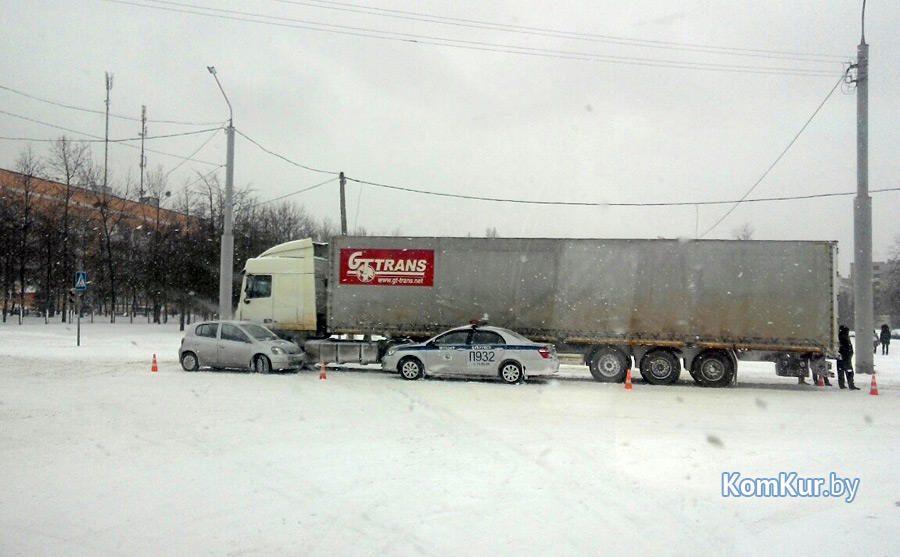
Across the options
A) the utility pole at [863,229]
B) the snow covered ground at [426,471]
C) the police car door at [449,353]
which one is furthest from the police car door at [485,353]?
the utility pole at [863,229]

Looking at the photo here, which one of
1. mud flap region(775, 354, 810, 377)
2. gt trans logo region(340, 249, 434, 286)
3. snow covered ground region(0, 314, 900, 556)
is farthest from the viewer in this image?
gt trans logo region(340, 249, 434, 286)

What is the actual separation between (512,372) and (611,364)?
114 inches

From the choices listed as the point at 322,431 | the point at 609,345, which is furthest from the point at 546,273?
the point at 322,431

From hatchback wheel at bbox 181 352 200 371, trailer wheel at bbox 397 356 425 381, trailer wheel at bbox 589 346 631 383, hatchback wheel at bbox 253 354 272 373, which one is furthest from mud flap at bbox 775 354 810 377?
hatchback wheel at bbox 181 352 200 371

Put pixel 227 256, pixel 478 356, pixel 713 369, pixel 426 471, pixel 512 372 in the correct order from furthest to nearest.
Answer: pixel 227 256 < pixel 713 369 < pixel 478 356 < pixel 512 372 < pixel 426 471

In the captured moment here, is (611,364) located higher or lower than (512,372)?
higher

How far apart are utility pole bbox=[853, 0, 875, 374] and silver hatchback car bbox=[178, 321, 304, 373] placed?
54.0ft

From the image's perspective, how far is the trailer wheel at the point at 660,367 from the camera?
18.7m

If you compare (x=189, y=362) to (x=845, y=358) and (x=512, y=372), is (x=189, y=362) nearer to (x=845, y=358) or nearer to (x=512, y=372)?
(x=512, y=372)

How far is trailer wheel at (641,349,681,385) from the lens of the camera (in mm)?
18656

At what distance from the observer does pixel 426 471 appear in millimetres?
8141

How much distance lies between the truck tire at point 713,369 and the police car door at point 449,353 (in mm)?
6007

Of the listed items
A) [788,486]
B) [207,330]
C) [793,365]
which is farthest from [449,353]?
[788,486]

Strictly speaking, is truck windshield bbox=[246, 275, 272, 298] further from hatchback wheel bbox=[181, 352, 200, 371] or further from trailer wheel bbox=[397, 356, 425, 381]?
trailer wheel bbox=[397, 356, 425, 381]
